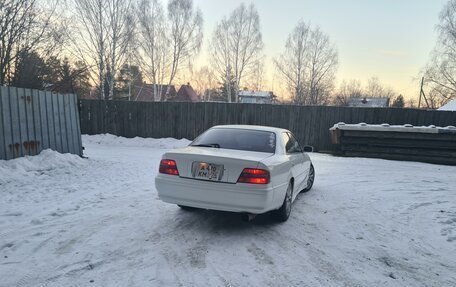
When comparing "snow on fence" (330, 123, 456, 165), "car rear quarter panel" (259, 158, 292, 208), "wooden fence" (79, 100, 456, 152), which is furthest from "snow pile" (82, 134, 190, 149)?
"car rear quarter panel" (259, 158, 292, 208)

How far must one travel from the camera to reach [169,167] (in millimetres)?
4238

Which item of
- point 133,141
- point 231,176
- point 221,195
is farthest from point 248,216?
point 133,141

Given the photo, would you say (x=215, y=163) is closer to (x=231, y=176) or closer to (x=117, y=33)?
(x=231, y=176)

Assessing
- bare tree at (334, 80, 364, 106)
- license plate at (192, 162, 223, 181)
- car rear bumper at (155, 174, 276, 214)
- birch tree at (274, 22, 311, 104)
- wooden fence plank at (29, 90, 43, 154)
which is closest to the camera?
car rear bumper at (155, 174, 276, 214)

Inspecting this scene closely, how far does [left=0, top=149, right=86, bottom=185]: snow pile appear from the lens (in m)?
6.50

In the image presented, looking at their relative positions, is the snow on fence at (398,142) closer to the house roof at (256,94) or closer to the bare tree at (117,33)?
the bare tree at (117,33)

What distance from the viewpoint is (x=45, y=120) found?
Answer: 834 cm

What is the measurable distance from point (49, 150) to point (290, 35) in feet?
103

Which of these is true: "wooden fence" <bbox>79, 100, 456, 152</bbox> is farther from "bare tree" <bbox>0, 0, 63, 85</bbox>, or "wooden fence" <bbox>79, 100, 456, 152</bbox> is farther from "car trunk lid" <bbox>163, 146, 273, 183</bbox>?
"car trunk lid" <bbox>163, 146, 273, 183</bbox>

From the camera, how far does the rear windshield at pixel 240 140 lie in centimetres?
464

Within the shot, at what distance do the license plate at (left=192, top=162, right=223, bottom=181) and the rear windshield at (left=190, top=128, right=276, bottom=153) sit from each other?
0.65 metres

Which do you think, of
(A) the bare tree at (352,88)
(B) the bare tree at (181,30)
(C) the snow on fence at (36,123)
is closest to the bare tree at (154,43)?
(B) the bare tree at (181,30)

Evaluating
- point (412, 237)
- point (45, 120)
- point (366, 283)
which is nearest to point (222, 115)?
point (45, 120)

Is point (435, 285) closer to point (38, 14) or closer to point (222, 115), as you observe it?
point (222, 115)
